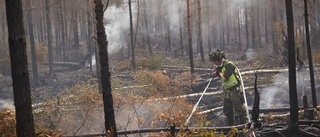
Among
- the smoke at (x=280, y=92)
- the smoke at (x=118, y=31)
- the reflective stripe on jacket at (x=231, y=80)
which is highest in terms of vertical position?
the smoke at (x=118, y=31)

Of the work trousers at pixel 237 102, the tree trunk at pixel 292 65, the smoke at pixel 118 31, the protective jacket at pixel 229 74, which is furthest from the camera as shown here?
the smoke at pixel 118 31

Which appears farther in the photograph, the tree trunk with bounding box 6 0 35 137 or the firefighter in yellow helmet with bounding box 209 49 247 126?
the firefighter in yellow helmet with bounding box 209 49 247 126

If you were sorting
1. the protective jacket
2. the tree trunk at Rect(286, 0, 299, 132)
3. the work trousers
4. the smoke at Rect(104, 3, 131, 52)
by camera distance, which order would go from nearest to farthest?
the tree trunk at Rect(286, 0, 299, 132), the protective jacket, the work trousers, the smoke at Rect(104, 3, 131, 52)

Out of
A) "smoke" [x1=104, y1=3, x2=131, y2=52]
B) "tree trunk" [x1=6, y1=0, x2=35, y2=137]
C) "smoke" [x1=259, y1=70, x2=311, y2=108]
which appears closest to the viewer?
"tree trunk" [x1=6, y1=0, x2=35, y2=137]

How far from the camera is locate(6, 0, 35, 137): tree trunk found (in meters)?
4.60

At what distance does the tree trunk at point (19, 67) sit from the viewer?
4.60 metres

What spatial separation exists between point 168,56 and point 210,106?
2784 cm

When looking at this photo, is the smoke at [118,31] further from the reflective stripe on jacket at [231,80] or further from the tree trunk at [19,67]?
the tree trunk at [19,67]

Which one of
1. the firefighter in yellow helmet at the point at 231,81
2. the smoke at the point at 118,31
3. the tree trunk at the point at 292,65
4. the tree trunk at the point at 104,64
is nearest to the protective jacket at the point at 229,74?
the firefighter in yellow helmet at the point at 231,81

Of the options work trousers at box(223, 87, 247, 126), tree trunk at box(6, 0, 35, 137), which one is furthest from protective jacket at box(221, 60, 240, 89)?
tree trunk at box(6, 0, 35, 137)

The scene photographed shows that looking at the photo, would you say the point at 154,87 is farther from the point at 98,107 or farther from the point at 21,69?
the point at 21,69

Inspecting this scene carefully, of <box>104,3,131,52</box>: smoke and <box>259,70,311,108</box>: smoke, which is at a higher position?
<box>104,3,131,52</box>: smoke

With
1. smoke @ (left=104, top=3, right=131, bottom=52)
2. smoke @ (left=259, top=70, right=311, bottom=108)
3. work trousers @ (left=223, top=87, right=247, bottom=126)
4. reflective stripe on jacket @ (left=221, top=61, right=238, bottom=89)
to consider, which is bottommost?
smoke @ (left=259, top=70, right=311, bottom=108)

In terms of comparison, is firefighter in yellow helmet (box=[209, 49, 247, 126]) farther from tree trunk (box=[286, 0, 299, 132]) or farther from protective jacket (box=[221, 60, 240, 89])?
tree trunk (box=[286, 0, 299, 132])
